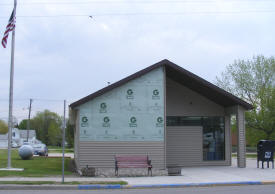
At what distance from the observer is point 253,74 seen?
3978 cm

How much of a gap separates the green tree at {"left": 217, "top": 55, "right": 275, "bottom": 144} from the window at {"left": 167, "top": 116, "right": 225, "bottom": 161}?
1801 cm

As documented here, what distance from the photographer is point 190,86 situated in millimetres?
22078

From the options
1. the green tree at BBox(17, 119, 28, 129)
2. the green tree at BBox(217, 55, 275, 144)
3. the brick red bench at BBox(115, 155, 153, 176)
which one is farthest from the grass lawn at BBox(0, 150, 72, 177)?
the green tree at BBox(17, 119, 28, 129)

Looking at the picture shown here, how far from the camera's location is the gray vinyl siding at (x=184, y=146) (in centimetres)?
2195

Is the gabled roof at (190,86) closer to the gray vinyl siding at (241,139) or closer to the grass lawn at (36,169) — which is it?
the gray vinyl siding at (241,139)

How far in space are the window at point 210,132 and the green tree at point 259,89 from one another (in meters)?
18.0

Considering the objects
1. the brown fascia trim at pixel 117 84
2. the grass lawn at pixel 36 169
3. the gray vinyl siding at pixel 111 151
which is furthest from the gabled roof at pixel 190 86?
the grass lawn at pixel 36 169

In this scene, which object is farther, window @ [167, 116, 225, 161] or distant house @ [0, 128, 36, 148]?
distant house @ [0, 128, 36, 148]

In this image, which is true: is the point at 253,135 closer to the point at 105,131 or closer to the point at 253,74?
the point at 253,74

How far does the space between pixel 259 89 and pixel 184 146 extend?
2018 cm

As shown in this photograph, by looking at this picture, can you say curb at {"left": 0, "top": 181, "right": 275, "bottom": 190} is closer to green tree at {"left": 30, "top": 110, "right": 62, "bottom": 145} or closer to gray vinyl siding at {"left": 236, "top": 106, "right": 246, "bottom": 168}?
gray vinyl siding at {"left": 236, "top": 106, "right": 246, "bottom": 168}

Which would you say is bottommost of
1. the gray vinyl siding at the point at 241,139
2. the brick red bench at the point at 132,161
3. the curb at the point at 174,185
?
the curb at the point at 174,185

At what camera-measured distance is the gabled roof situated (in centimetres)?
1816

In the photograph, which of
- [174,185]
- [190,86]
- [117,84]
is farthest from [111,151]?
[190,86]
